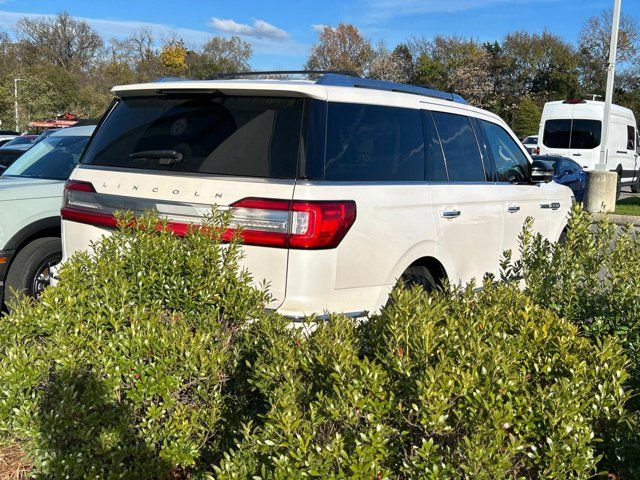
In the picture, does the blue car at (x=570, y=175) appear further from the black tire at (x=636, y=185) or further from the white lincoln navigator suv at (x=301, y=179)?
the white lincoln navigator suv at (x=301, y=179)

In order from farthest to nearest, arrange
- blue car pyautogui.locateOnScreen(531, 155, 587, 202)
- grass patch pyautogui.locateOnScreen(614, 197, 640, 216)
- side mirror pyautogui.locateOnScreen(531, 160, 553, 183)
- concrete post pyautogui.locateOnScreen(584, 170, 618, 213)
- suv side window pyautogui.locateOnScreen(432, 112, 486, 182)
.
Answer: grass patch pyautogui.locateOnScreen(614, 197, 640, 216) < concrete post pyautogui.locateOnScreen(584, 170, 618, 213) < blue car pyautogui.locateOnScreen(531, 155, 587, 202) < side mirror pyautogui.locateOnScreen(531, 160, 553, 183) < suv side window pyautogui.locateOnScreen(432, 112, 486, 182)

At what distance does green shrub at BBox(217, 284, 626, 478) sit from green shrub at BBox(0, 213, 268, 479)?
31 cm

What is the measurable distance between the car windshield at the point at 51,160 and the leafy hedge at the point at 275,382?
13.2 feet

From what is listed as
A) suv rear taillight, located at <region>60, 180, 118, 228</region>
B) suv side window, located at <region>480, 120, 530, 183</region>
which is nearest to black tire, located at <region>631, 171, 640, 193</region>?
suv side window, located at <region>480, 120, 530, 183</region>

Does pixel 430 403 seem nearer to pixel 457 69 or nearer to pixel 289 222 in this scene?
pixel 289 222

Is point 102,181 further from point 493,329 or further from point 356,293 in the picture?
point 493,329

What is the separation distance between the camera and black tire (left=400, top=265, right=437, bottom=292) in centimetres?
434

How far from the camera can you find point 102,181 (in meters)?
4.14

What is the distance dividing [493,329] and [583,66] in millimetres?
56644

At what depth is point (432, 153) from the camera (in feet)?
15.6

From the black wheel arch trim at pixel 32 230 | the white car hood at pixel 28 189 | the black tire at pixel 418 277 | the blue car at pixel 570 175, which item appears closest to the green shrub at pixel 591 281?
the black tire at pixel 418 277

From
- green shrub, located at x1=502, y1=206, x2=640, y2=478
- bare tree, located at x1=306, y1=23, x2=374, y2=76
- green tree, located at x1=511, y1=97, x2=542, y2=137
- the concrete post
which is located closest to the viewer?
green shrub, located at x1=502, y1=206, x2=640, y2=478

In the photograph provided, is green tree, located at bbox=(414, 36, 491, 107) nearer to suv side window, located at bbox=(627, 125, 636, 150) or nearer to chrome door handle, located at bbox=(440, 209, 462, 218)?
suv side window, located at bbox=(627, 125, 636, 150)

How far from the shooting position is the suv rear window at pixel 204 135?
3.69m
